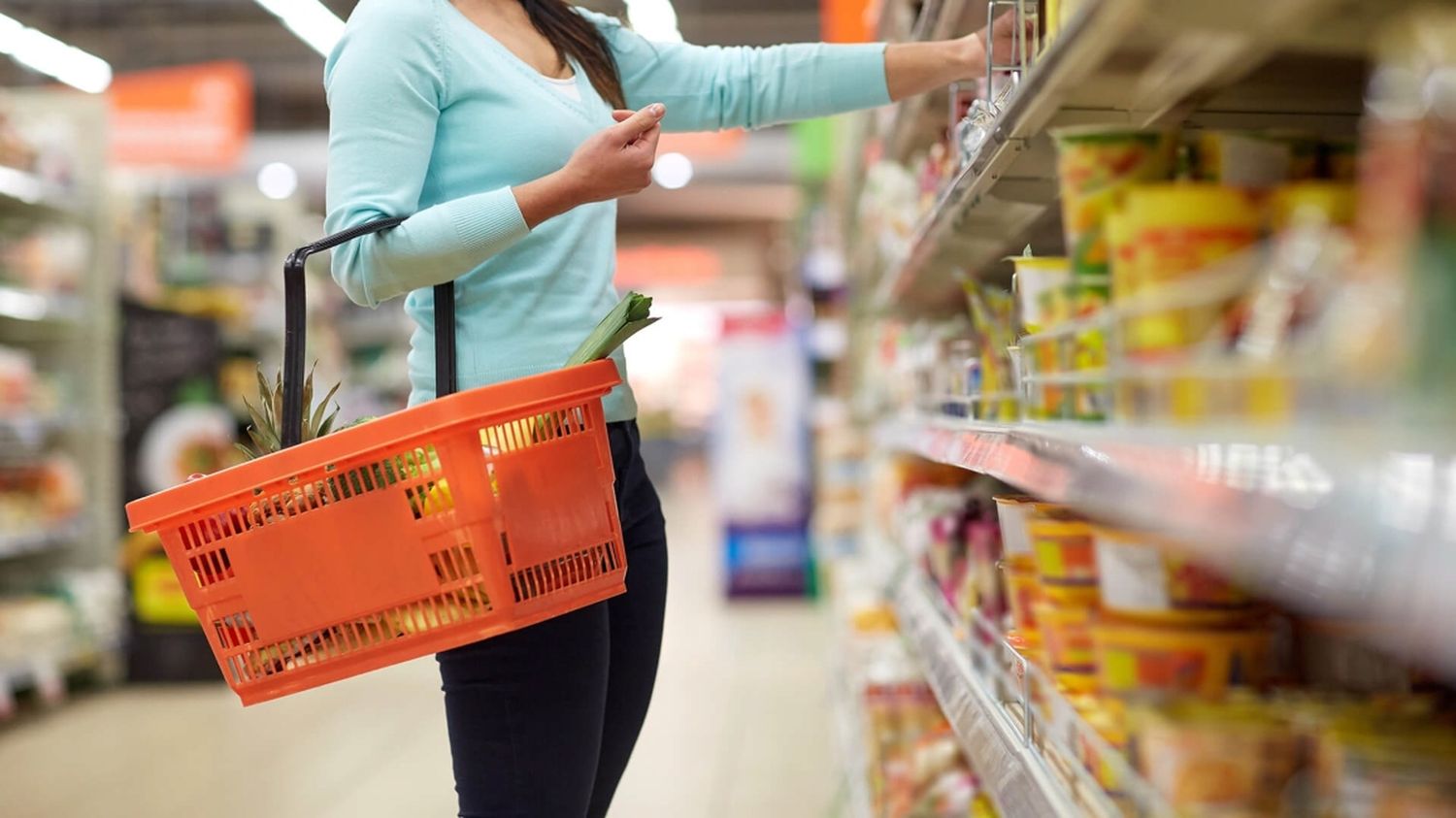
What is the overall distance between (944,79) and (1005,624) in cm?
77

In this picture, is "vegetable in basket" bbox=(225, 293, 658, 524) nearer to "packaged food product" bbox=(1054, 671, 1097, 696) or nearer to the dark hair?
the dark hair

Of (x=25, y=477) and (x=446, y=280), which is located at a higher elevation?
(x=446, y=280)

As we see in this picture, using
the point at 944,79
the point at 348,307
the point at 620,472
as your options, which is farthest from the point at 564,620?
→ the point at 348,307

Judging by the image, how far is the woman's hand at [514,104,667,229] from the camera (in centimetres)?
123

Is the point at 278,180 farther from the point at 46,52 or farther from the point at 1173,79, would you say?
the point at 1173,79

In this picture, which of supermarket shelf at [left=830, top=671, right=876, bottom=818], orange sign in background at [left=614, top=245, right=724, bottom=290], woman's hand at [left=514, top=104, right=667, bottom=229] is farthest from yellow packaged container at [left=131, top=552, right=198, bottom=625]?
orange sign in background at [left=614, top=245, right=724, bottom=290]

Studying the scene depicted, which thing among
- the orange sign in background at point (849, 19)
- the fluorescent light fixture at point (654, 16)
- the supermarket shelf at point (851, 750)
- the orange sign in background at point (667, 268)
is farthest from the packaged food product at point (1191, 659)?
the orange sign in background at point (667, 268)

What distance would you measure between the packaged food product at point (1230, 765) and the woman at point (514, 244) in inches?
25.5

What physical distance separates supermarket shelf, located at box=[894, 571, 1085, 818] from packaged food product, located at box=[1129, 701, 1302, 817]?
250mm

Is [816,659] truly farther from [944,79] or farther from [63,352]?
[944,79]

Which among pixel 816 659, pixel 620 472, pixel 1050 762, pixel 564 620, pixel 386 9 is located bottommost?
pixel 816 659

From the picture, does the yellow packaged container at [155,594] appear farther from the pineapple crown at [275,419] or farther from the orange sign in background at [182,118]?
the orange sign in background at [182,118]

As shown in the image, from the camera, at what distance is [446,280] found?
1.29 meters

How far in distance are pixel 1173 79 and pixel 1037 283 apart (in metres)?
0.30
